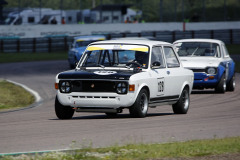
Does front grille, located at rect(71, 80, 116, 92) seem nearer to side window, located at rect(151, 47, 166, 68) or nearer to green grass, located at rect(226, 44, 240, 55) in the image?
side window, located at rect(151, 47, 166, 68)

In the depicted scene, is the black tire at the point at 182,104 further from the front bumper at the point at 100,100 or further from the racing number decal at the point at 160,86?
the front bumper at the point at 100,100

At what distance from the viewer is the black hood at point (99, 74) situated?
11.3 metres

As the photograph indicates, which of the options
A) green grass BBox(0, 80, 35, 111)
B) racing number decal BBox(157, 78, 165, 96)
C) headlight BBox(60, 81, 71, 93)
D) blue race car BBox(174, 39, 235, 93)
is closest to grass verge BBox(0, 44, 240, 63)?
green grass BBox(0, 80, 35, 111)

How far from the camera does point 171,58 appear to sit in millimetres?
13344

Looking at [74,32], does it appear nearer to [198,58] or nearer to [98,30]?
[98,30]

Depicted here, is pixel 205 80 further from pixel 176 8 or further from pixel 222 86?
pixel 176 8

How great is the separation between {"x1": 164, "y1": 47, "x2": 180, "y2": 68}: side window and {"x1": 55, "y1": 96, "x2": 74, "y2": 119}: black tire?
236cm

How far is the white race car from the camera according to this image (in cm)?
1134

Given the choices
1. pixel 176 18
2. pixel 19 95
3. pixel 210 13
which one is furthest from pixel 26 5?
pixel 19 95

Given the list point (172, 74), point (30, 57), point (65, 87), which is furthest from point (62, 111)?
point (30, 57)

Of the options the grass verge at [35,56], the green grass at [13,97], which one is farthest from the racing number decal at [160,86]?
the grass verge at [35,56]

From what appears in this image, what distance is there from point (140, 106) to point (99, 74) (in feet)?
3.13

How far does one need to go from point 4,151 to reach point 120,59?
4.82 metres

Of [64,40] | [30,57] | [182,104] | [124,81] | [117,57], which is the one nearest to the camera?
[124,81]
